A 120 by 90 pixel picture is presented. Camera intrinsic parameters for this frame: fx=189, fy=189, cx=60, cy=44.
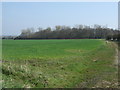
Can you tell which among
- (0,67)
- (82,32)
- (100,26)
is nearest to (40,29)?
(82,32)

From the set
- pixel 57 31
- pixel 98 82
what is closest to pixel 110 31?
pixel 57 31

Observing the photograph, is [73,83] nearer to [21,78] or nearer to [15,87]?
[21,78]

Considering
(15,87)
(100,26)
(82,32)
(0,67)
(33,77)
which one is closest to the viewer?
(15,87)

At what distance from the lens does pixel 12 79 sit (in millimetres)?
9844

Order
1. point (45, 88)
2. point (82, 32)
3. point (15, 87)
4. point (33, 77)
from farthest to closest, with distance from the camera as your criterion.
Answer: point (82, 32)
point (33, 77)
point (45, 88)
point (15, 87)

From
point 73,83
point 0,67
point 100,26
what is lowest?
point 73,83

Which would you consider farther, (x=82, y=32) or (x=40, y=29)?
(x=40, y=29)

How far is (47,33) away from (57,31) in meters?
8.90

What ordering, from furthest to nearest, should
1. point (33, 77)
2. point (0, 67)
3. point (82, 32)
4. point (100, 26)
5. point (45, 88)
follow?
point (100, 26) < point (82, 32) < point (0, 67) < point (33, 77) < point (45, 88)

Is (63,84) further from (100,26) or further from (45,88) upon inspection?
(100,26)

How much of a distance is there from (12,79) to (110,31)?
15268cm

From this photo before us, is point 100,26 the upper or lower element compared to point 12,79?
upper

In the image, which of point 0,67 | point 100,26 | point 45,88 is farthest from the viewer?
point 100,26

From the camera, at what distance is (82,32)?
15525 cm
